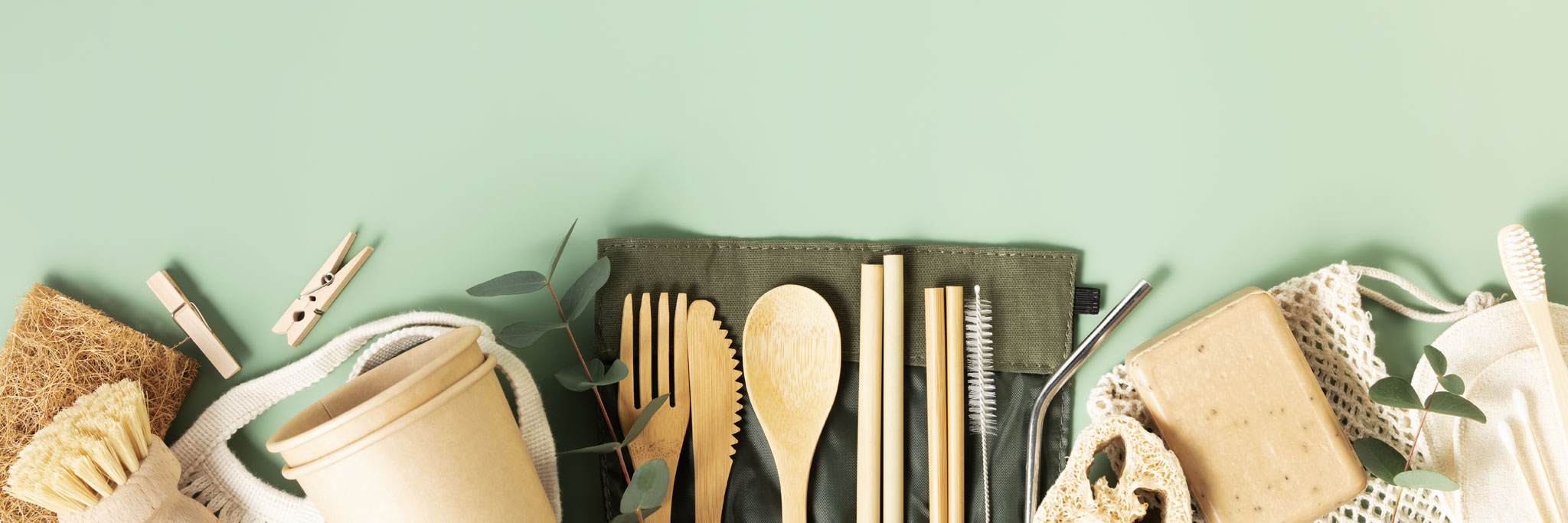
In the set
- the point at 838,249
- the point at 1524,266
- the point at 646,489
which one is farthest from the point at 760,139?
the point at 1524,266

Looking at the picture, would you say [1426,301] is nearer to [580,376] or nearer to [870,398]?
[870,398]

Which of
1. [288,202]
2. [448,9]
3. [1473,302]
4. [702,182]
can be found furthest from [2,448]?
[1473,302]

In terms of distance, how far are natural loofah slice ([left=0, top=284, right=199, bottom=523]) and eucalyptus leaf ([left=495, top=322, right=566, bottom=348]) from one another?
1.12 ft

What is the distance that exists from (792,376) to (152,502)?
21.8 inches

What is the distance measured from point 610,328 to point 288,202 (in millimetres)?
340

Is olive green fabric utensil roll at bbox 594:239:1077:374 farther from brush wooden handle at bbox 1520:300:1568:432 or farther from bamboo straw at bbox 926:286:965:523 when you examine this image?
brush wooden handle at bbox 1520:300:1568:432

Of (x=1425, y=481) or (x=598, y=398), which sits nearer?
(x=1425, y=481)

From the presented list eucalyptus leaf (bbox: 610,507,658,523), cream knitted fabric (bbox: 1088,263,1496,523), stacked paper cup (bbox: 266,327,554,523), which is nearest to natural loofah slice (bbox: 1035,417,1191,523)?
cream knitted fabric (bbox: 1088,263,1496,523)

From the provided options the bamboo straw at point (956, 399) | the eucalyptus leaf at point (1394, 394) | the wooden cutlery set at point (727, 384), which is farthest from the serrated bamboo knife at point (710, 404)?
the eucalyptus leaf at point (1394, 394)

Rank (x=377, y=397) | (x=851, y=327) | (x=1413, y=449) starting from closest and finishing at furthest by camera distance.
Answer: (x=377, y=397)
(x=1413, y=449)
(x=851, y=327)

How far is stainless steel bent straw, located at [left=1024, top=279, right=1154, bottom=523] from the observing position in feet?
A: 2.04

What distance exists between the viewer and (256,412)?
0.67 m

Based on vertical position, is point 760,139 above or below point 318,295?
above

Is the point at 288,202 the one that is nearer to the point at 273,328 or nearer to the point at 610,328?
the point at 273,328
